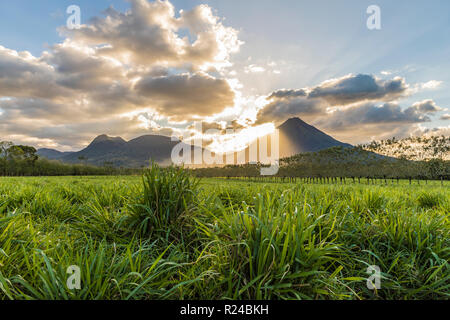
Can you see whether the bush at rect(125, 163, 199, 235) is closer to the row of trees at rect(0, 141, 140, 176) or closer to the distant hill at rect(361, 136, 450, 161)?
the distant hill at rect(361, 136, 450, 161)

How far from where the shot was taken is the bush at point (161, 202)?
3.12 metres

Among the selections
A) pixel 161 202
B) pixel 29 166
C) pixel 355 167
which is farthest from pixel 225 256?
pixel 29 166

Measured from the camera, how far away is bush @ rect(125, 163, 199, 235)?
10.2 feet

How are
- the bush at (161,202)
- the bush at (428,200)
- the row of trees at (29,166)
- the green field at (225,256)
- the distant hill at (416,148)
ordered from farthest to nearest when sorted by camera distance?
the row of trees at (29,166) → the distant hill at (416,148) → the bush at (428,200) → the bush at (161,202) → the green field at (225,256)

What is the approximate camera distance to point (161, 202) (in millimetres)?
3236

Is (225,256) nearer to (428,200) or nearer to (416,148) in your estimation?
(428,200)

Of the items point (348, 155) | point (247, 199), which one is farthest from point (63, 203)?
point (348, 155)

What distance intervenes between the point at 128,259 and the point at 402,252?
10.3 ft

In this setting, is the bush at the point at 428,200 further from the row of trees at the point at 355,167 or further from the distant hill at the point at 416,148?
the distant hill at the point at 416,148

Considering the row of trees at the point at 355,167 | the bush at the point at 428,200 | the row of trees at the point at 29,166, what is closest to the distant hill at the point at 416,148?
the row of trees at the point at 355,167

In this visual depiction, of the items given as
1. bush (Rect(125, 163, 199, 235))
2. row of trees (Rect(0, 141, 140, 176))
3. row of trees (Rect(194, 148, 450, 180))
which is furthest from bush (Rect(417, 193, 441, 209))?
row of trees (Rect(0, 141, 140, 176))

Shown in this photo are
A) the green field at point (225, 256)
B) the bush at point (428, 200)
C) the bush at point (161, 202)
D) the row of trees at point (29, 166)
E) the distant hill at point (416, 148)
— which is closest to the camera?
the green field at point (225, 256)

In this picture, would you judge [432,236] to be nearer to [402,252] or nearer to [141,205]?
[402,252]
